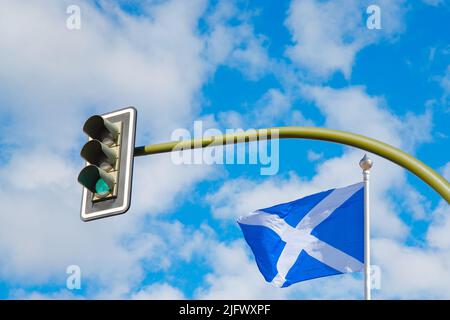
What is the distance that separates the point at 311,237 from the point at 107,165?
15.7 ft

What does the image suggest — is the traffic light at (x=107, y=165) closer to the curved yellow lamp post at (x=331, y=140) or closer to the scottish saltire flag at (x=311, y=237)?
the curved yellow lamp post at (x=331, y=140)

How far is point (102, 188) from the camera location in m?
6.89

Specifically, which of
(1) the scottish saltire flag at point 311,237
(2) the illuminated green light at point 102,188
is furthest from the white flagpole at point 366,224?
(2) the illuminated green light at point 102,188

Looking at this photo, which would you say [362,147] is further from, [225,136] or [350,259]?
[350,259]

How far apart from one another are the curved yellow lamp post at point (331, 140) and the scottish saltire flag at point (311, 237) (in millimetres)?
4146

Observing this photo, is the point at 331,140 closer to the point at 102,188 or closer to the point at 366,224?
the point at 102,188

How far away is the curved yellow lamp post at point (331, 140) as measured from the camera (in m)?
6.25

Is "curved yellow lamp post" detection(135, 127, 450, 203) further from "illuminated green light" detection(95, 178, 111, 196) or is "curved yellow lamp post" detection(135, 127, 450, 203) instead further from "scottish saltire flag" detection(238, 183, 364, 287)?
"scottish saltire flag" detection(238, 183, 364, 287)

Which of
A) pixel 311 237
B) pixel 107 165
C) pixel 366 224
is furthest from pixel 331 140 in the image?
pixel 311 237

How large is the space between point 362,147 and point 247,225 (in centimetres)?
510

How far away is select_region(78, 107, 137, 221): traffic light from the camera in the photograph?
A: 6817 mm

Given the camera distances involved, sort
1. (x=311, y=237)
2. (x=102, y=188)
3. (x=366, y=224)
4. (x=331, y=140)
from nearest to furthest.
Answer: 1. (x=331, y=140)
2. (x=102, y=188)
3. (x=366, y=224)
4. (x=311, y=237)
